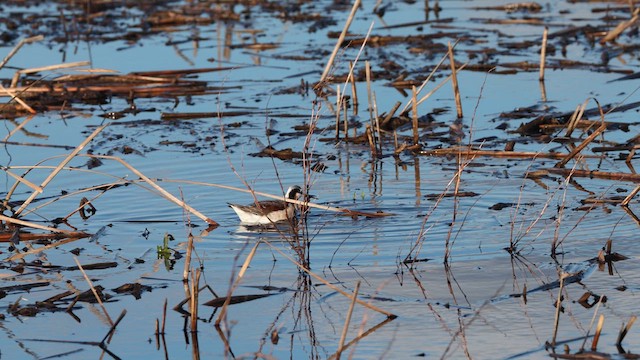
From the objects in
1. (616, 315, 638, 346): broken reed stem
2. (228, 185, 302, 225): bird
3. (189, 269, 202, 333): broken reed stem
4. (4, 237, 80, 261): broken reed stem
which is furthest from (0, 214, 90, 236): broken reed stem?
(616, 315, 638, 346): broken reed stem

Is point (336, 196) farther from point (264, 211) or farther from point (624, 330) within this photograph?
point (624, 330)

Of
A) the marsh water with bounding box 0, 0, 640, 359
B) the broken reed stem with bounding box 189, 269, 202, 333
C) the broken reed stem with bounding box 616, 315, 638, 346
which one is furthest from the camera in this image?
the marsh water with bounding box 0, 0, 640, 359

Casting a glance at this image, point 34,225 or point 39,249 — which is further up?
point 34,225

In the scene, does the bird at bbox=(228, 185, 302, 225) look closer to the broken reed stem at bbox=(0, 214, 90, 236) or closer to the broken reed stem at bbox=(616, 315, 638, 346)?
the broken reed stem at bbox=(0, 214, 90, 236)

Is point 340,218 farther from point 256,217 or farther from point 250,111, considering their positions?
point 250,111

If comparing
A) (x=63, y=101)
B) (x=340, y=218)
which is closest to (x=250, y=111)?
(x=63, y=101)

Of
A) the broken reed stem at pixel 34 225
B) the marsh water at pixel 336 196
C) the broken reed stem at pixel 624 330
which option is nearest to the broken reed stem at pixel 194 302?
the marsh water at pixel 336 196

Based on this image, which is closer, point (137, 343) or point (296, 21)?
point (137, 343)

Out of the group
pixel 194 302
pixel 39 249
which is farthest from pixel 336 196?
pixel 194 302

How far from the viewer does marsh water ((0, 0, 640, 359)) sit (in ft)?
22.9

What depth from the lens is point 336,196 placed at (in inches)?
434

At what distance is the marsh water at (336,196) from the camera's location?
22.9 ft

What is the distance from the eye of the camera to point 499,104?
1473 centimetres

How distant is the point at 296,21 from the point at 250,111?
27.7ft
